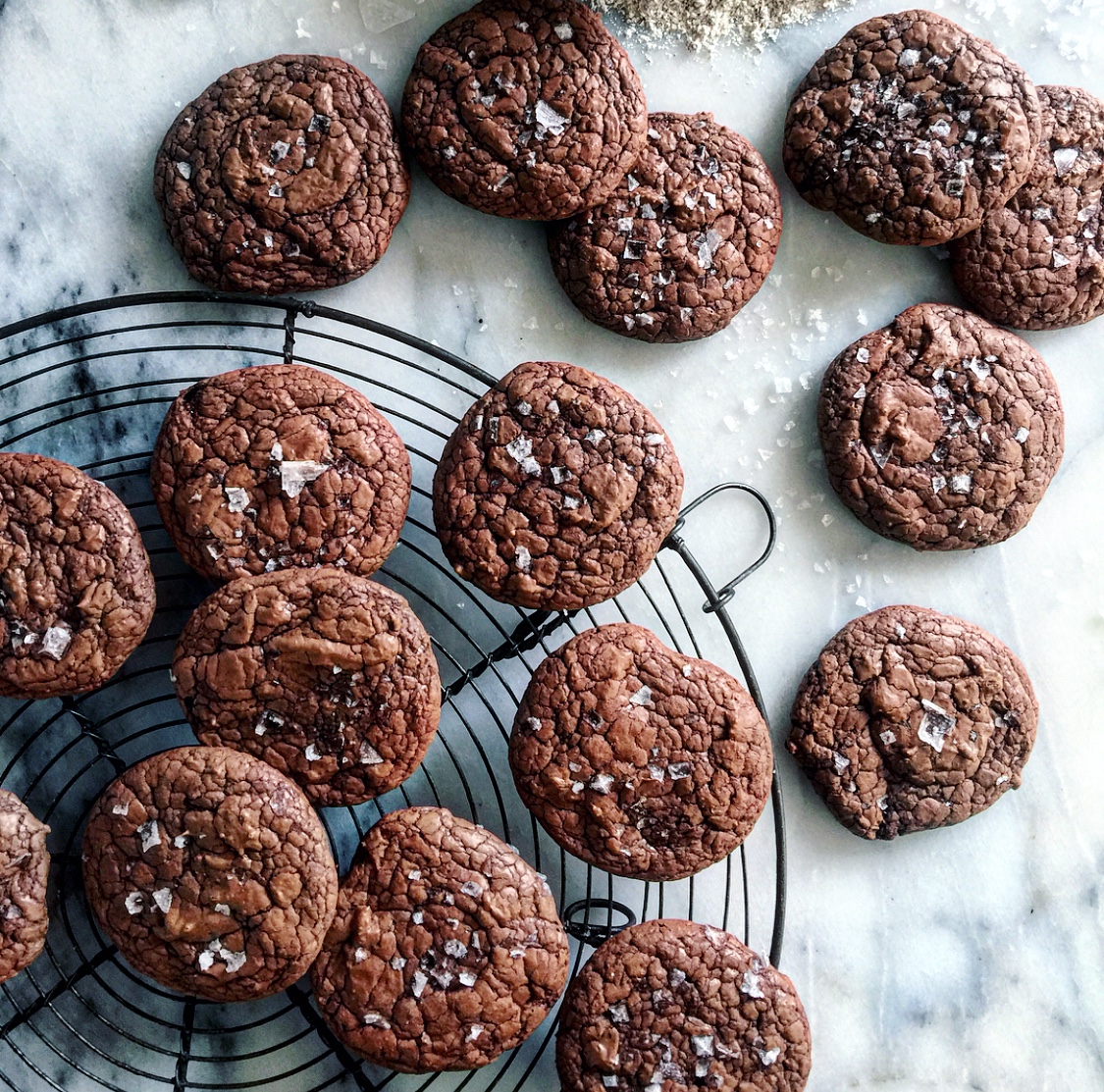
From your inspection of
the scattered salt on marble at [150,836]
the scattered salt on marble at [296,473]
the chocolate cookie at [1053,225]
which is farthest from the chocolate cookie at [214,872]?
the chocolate cookie at [1053,225]

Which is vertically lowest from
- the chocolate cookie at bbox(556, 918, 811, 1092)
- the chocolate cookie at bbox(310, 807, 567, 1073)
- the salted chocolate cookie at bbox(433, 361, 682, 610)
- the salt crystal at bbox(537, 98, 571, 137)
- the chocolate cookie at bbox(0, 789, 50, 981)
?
the chocolate cookie at bbox(556, 918, 811, 1092)

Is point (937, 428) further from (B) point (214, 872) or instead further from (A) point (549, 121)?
(B) point (214, 872)

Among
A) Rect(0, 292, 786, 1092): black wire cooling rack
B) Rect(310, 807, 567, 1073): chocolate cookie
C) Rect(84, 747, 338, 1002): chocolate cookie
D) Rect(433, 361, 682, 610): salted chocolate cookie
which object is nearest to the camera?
Rect(84, 747, 338, 1002): chocolate cookie

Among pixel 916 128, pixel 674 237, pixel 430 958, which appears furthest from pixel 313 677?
pixel 916 128

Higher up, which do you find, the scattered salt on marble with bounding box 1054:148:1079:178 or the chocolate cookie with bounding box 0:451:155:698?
the scattered salt on marble with bounding box 1054:148:1079:178

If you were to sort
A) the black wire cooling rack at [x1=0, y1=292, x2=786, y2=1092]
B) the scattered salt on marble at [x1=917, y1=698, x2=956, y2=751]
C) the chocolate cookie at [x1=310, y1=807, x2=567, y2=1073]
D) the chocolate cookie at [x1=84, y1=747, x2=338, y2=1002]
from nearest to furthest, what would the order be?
the chocolate cookie at [x1=84, y1=747, x2=338, y2=1002], the chocolate cookie at [x1=310, y1=807, x2=567, y2=1073], the black wire cooling rack at [x1=0, y1=292, x2=786, y2=1092], the scattered salt on marble at [x1=917, y1=698, x2=956, y2=751]

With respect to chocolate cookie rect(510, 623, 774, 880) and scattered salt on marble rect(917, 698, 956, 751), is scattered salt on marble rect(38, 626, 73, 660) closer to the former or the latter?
chocolate cookie rect(510, 623, 774, 880)

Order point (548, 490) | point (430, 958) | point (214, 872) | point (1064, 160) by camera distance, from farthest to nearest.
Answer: point (1064, 160) → point (548, 490) → point (430, 958) → point (214, 872)

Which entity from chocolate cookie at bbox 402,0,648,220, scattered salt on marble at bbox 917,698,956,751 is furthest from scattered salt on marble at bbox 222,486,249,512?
scattered salt on marble at bbox 917,698,956,751

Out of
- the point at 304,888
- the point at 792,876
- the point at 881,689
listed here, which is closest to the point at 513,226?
the point at 881,689
